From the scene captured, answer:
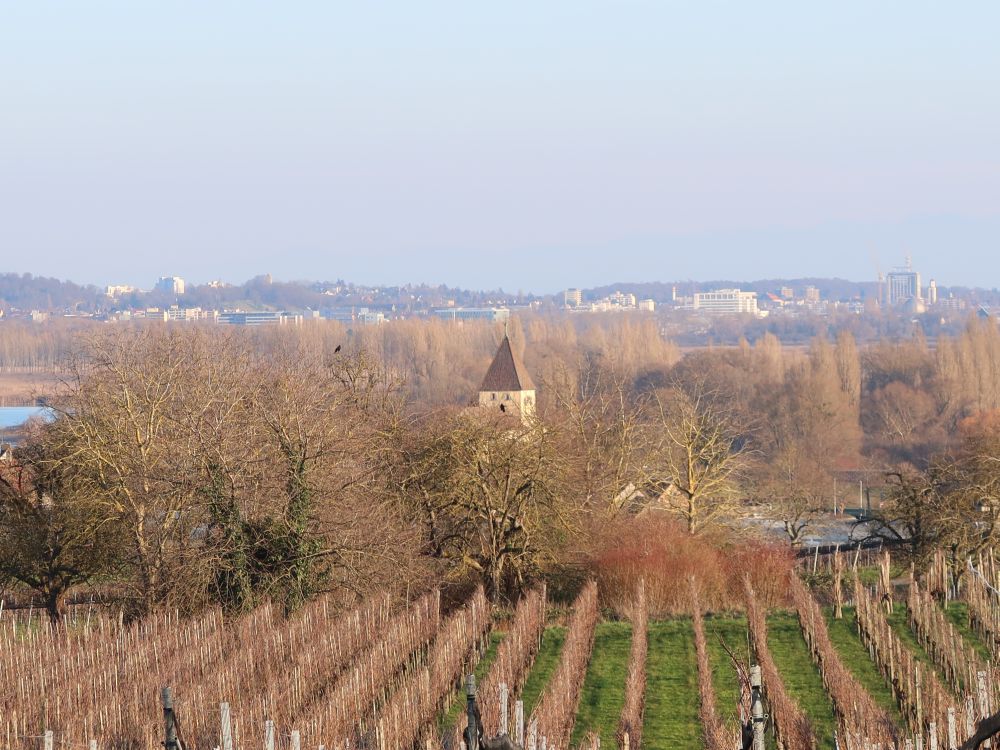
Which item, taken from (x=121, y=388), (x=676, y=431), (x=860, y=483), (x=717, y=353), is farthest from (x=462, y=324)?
(x=121, y=388)

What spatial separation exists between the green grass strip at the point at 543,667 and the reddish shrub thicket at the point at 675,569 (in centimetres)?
208

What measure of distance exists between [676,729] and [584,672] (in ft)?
8.30

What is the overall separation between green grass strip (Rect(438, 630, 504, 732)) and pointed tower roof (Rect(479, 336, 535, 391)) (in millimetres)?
30484

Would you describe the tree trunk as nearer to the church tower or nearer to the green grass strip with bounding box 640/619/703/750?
the green grass strip with bounding box 640/619/703/750

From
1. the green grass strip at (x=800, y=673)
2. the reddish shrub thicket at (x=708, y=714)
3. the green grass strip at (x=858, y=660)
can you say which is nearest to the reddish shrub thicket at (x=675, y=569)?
the green grass strip at (x=800, y=673)

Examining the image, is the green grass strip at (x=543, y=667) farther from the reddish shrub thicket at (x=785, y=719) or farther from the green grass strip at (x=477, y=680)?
the reddish shrub thicket at (x=785, y=719)

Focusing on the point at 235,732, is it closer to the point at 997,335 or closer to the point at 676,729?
the point at 676,729

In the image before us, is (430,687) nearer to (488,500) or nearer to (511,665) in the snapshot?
(511,665)

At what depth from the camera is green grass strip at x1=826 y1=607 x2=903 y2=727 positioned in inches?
600

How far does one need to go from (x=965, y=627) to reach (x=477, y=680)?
24.6 feet

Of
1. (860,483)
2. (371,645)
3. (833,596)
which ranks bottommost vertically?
(860,483)

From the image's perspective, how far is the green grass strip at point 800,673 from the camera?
1456 centimetres

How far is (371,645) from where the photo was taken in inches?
637

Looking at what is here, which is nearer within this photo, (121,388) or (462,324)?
(121,388)
